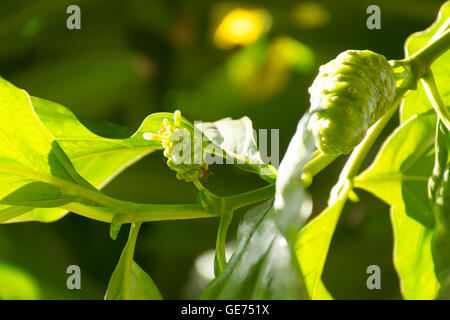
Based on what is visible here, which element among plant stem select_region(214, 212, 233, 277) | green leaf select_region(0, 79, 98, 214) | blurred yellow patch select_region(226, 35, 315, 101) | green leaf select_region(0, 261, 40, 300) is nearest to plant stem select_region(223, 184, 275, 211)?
plant stem select_region(214, 212, 233, 277)

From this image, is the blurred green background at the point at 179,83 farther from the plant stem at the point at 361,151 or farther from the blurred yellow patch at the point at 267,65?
the plant stem at the point at 361,151

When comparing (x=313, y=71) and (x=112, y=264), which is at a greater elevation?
(x=313, y=71)

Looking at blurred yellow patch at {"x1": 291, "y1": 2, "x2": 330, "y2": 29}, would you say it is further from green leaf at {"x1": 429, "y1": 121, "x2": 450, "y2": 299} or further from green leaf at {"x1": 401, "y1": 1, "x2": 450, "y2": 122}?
green leaf at {"x1": 429, "y1": 121, "x2": 450, "y2": 299}

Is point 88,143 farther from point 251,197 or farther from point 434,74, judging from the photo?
point 434,74

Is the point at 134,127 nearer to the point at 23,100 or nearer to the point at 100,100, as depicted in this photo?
the point at 100,100

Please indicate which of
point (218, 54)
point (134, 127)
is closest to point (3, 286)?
point (134, 127)

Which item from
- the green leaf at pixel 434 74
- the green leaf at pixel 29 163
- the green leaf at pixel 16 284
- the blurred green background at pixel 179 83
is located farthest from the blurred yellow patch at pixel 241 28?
the green leaf at pixel 29 163
